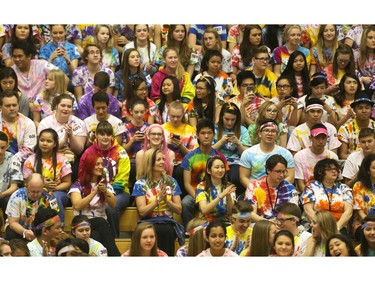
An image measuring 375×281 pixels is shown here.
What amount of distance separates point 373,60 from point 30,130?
14.4 ft

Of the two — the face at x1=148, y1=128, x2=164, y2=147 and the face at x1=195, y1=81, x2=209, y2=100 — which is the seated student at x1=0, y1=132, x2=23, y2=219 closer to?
the face at x1=148, y1=128, x2=164, y2=147

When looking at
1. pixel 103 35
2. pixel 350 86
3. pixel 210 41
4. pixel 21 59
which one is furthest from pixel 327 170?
pixel 21 59

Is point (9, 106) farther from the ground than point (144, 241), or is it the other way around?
point (9, 106)

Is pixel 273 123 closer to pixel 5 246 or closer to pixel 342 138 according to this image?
pixel 342 138

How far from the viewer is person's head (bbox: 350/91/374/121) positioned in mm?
13352

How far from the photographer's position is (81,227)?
1129 centimetres

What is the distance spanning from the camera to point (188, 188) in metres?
12.3

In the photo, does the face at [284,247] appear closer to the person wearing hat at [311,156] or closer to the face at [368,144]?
the person wearing hat at [311,156]

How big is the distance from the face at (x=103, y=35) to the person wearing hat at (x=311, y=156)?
2.96 m

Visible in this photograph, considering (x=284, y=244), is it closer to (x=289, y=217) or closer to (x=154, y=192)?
(x=289, y=217)

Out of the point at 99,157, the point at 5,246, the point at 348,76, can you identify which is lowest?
the point at 5,246

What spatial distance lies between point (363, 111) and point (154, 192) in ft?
9.01

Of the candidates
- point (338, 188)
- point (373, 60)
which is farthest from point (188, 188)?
point (373, 60)

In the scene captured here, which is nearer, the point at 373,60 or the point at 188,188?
the point at 188,188
